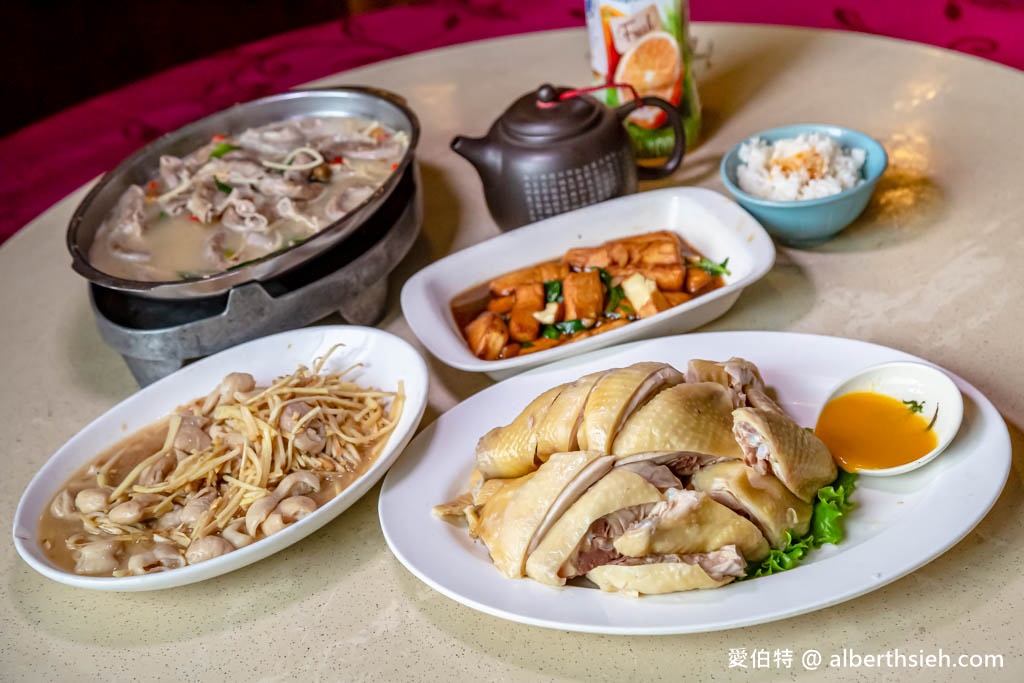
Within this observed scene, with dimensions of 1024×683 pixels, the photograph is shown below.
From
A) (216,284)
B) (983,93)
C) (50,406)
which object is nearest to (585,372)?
(216,284)

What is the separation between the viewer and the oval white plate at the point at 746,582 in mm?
1255

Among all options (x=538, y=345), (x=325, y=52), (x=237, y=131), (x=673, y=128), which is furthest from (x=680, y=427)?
(x=325, y=52)

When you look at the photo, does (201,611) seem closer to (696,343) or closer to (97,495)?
(97,495)

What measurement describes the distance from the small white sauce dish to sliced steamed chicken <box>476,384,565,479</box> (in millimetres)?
490

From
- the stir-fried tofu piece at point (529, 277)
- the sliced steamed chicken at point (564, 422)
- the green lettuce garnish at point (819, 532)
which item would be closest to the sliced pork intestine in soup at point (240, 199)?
the stir-fried tofu piece at point (529, 277)

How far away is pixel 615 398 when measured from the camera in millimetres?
1449

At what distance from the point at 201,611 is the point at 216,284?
0.64 metres

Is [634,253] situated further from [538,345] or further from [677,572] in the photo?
[677,572]

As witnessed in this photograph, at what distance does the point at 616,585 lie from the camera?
131cm

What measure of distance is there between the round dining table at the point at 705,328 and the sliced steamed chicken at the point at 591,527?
120 millimetres

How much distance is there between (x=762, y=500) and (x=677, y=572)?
17 centimetres

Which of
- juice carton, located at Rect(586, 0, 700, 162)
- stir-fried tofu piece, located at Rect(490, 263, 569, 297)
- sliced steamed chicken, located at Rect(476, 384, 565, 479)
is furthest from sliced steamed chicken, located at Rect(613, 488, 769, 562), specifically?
juice carton, located at Rect(586, 0, 700, 162)

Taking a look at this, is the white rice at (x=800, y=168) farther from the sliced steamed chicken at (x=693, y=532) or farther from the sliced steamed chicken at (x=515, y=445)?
the sliced steamed chicken at (x=693, y=532)

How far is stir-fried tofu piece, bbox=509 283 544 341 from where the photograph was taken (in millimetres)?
1949
